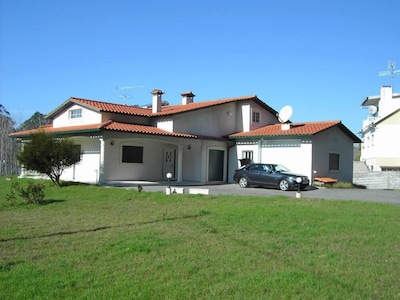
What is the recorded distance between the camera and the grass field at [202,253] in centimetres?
507

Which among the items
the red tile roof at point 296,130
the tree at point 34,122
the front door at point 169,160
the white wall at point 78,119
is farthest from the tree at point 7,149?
the red tile roof at point 296,130

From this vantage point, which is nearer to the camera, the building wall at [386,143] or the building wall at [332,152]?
the building wall at [332,152]

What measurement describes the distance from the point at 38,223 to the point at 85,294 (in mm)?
5907

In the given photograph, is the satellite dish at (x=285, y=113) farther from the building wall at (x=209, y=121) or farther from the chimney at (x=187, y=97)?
the chimney at (x=187, y=97)

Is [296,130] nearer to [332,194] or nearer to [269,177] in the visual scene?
[269,177]

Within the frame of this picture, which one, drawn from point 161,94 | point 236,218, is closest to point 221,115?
point 161,94

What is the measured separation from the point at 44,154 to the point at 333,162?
16.3 metres

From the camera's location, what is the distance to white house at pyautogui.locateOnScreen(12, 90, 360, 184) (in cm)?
2314

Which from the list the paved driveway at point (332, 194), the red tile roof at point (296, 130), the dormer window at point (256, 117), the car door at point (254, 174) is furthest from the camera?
the dormer window at point (256, 117)

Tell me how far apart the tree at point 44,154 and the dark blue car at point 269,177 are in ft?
30.0

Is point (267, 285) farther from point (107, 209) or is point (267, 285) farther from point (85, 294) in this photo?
point (107, 209)

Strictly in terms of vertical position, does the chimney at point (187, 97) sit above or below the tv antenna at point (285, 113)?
above

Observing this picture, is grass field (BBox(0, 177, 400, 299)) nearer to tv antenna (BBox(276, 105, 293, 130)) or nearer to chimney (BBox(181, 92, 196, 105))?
tv antenna (BBox(276, 105, 293, 130))

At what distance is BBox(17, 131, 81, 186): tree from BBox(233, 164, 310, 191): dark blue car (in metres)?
9.15
